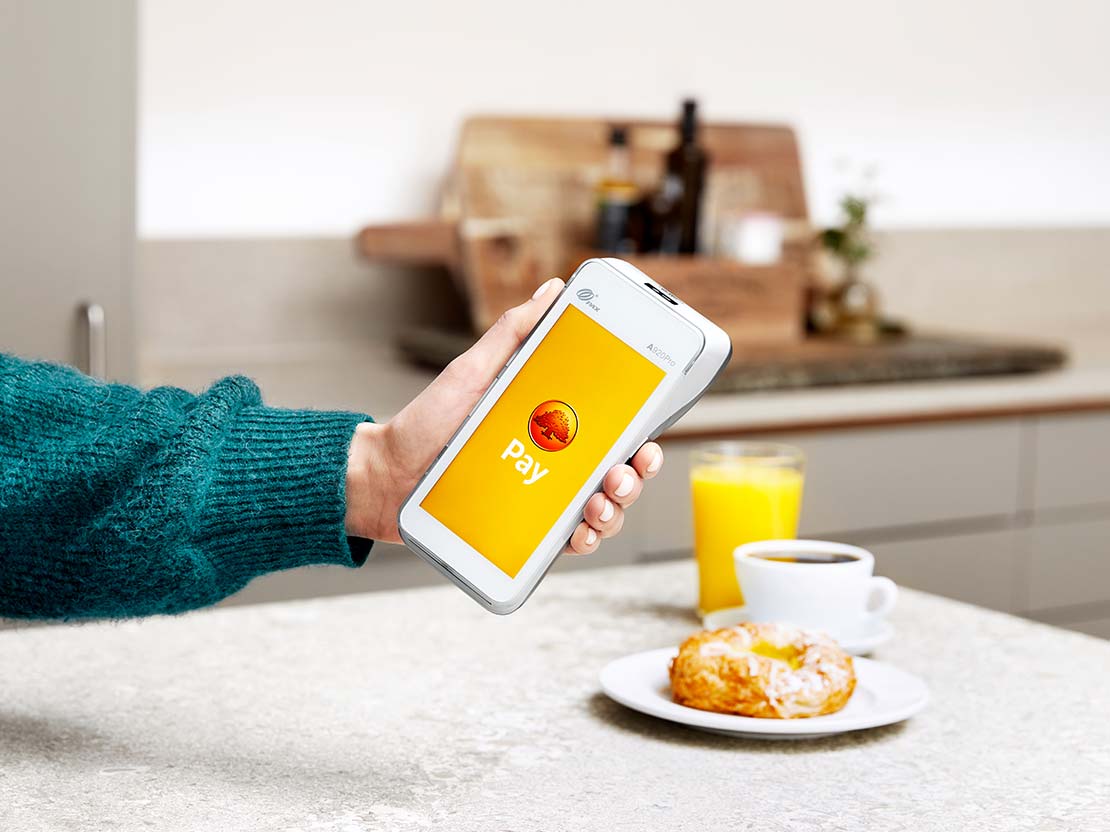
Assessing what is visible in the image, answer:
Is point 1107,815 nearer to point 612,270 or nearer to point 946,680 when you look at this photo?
point 946,680

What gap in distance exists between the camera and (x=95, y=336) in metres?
1.99

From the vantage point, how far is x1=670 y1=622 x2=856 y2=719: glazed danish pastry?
2.81ft

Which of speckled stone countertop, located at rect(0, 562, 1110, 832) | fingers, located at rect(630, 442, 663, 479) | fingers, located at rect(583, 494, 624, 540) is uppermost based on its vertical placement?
fingers, located at rect(630, 442, 663, 479)

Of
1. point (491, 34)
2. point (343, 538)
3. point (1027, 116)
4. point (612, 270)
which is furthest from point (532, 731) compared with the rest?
point (1027, 116)

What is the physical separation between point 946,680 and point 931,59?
93.2 inches

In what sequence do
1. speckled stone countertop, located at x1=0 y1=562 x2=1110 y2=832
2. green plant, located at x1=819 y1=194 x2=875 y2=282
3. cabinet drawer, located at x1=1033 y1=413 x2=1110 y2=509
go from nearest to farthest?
speckled stone countertop, located at x1=0 y1=562 x2=1110 y2=832 < cabinet drawer, located at x1=1033 y1=413 x2=1110 y2=509 < green plant, located at x1=819 y1=194 x2=875 y2=282

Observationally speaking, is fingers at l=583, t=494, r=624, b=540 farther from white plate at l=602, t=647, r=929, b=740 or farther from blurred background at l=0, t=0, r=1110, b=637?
blurred background at l=0, t=0, r=1110, b=637

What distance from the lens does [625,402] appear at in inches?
31.3

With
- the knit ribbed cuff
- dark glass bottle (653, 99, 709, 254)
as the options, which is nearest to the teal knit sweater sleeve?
the knit ribbed cuff

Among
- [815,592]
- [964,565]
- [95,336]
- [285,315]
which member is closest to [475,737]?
[815,592]

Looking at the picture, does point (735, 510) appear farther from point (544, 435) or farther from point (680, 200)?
point (680, 200)

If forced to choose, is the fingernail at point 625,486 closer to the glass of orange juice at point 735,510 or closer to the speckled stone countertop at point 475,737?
the speckled stone countertop at point 475,737

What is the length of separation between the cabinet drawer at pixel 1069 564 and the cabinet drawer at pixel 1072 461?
0.05 m

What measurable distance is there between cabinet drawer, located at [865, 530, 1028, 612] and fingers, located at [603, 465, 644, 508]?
150cm
